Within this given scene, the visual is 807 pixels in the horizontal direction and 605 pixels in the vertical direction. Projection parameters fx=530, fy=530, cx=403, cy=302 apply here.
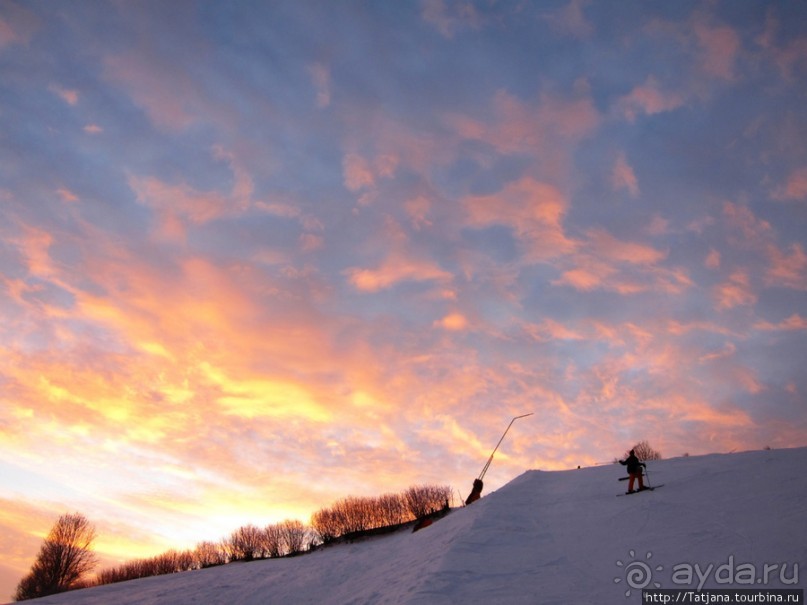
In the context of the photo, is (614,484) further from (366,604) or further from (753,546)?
(366,604)

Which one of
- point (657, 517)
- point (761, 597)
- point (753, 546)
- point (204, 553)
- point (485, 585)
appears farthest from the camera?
point (204, 553)

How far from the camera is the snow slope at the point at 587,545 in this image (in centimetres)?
1292

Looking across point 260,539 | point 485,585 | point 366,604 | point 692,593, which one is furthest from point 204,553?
point 692,593

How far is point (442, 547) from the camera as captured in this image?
1778 cm

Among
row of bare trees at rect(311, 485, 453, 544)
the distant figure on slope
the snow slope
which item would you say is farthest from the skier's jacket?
row of bare trees at rect(311, 485, 453, 544)

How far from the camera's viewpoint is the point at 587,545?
16.0m

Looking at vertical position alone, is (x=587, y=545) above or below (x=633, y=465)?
below

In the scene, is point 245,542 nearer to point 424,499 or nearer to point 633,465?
point 424,499

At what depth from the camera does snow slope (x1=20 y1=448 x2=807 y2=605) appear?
1292 centimetres

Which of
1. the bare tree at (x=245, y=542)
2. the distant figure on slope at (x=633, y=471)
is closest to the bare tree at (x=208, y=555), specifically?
the bare tree at (x=245, y=542)

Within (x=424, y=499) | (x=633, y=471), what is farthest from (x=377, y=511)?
(x=633, y=471)

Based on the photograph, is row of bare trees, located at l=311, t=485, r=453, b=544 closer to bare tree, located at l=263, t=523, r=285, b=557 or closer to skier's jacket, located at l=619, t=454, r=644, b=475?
bare tree, located at l=263, t=523, r=285, b=557

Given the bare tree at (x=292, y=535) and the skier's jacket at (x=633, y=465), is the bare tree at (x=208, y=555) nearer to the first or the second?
Answer: the bare tree at (x=292, y=535)

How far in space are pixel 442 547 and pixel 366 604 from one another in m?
3.05
